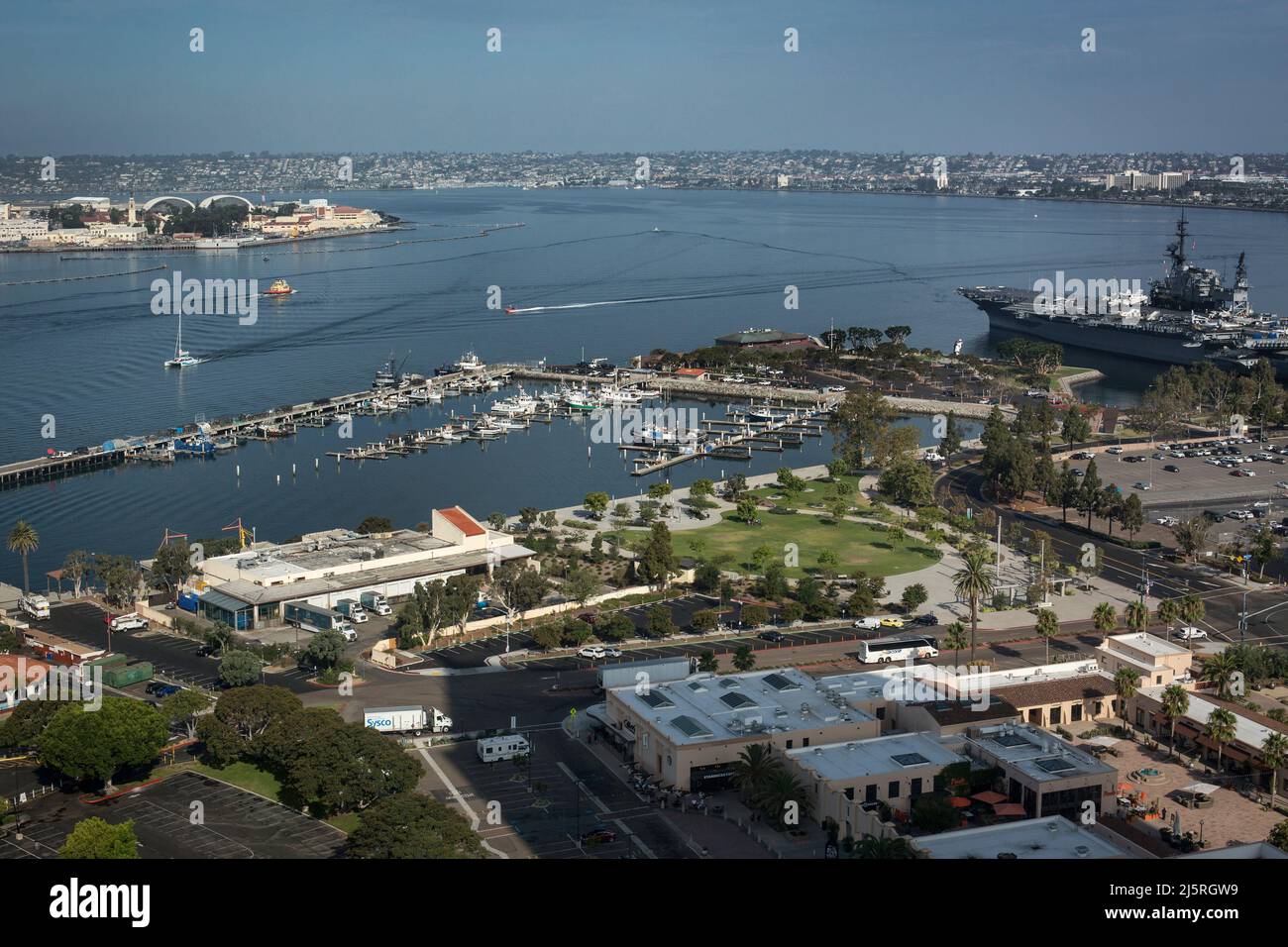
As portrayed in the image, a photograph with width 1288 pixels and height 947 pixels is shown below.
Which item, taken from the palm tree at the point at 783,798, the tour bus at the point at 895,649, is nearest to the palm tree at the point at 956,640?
the tour bus at the point at 895,649

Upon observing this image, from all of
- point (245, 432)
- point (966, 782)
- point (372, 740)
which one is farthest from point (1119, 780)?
point (245, 432)

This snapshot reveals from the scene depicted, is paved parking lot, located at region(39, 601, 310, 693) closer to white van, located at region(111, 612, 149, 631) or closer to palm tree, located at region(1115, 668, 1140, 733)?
white van, located at region(111, 612, 149, 631)

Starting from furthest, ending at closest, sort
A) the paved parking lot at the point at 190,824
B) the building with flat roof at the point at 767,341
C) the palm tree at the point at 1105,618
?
the building with flat roof at the point at 767,341
the palm tree at the point at 1105,618
the paved parking lot at the point at 190,824

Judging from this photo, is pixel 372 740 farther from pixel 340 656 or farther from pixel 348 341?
pixel 348 341

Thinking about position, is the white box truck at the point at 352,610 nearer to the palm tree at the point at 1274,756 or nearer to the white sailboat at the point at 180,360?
the palm tree at the point at 1274,756

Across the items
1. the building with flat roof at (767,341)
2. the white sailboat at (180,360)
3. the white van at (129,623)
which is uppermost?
the building with flat roof at (767,341)

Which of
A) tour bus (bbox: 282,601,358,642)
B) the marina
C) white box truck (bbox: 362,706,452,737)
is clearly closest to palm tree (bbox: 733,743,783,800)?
white box truck (bbox: 362,706,452,737)

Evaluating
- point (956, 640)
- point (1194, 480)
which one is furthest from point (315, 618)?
point (1194, 480)
